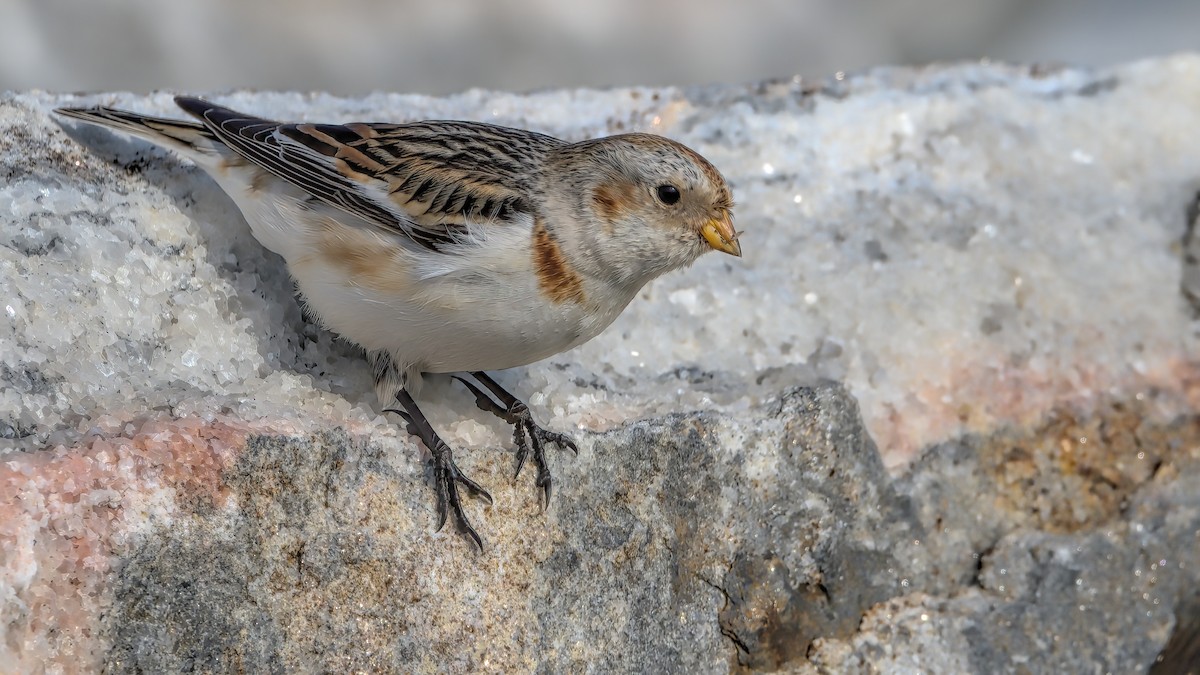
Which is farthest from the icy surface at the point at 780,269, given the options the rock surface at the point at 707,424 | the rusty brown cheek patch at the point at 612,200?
the rusty brown cheek patch at the point at 612,200

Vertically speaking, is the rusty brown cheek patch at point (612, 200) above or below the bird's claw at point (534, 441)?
above

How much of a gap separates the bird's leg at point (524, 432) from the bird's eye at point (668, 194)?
0.68 metres

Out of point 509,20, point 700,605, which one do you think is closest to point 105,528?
point 700,605

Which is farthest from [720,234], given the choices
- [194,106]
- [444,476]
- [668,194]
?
[194,106]

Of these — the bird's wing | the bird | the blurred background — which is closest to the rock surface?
the bird

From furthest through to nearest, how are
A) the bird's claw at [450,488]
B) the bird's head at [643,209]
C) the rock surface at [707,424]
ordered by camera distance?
1. the bird's head at [643,209]
2. the bird's claw at [450,488]
3. the rock surface at [707,424]

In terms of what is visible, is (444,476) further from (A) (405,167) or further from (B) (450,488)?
(A) (405,167)

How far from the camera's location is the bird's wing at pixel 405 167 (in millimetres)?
3209

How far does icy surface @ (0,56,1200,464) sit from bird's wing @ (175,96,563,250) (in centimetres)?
28

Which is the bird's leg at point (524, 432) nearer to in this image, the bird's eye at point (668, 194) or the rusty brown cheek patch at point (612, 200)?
the rusty brown cheek patch at point (612, 200)

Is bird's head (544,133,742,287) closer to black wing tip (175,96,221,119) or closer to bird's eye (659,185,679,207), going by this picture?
bird's eye (659,185,679,207)

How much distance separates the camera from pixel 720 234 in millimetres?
3291

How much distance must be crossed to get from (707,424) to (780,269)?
1.02m

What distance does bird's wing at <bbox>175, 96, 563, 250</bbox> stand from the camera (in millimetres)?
3209
